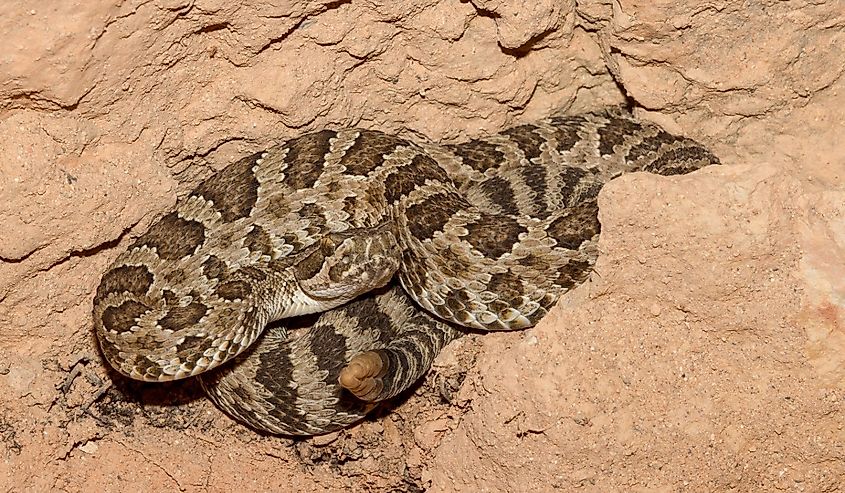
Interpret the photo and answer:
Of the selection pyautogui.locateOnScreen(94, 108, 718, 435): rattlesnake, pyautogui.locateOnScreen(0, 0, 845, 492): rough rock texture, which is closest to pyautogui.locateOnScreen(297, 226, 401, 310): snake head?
pyautogui.locateOnScreen(94, 108, 718, 435): rattlesnake

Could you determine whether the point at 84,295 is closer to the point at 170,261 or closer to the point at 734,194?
the point at 170,261

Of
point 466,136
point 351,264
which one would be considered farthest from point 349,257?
point 466,136

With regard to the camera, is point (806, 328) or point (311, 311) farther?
point (311, 311)

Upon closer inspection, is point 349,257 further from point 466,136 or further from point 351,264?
point 466,136

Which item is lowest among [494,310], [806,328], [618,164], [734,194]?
[494,310]

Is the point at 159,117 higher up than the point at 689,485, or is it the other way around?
the point at 159,117

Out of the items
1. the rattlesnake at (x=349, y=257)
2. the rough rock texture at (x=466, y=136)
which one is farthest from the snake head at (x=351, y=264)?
the rough rock texture at (x=466, y=136)

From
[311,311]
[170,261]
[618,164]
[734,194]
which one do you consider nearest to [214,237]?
[170,261]
